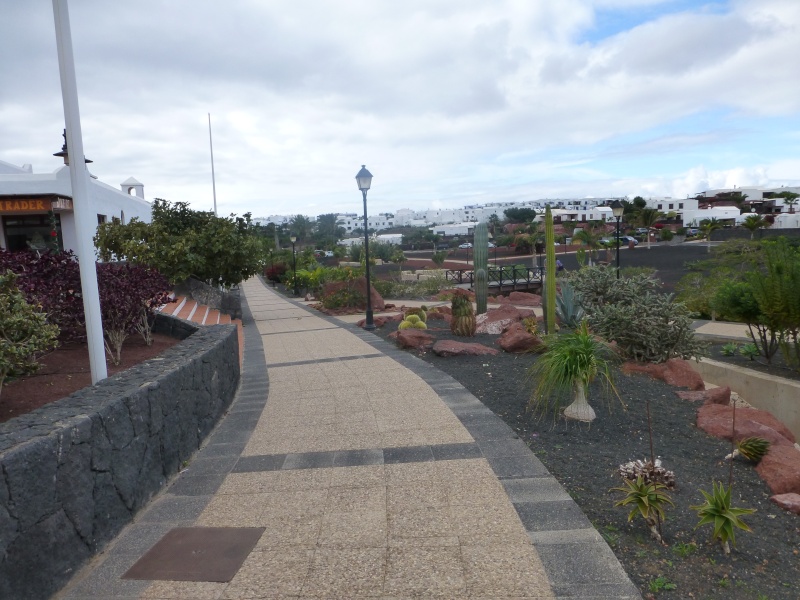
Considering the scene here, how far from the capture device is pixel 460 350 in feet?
30.4

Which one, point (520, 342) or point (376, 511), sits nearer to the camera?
point (376, 511)

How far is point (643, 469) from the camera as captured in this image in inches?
169

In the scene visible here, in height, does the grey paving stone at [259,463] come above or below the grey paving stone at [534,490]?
below

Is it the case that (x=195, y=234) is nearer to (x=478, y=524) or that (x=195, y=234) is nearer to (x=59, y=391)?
(x=59, y=391)

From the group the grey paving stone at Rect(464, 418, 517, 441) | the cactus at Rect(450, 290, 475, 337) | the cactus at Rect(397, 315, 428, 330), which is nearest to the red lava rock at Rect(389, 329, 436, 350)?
the cactus at Rect(450, 290, 475, 337)

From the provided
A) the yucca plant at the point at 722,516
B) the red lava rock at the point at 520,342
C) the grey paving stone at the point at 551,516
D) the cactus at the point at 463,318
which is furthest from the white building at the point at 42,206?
the yucca plant at the point at 722,516

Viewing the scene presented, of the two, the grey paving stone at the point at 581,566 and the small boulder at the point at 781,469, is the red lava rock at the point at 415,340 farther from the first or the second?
the grey paving stone at the point at 581,566

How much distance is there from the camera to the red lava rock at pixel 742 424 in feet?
17.3

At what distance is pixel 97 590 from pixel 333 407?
12.0 feet

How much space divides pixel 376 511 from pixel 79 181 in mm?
3223

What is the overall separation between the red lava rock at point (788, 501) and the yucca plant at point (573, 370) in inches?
59.1

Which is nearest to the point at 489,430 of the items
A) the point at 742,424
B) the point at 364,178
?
the point at 742,424

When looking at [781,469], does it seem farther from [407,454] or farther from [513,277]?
[513,277]

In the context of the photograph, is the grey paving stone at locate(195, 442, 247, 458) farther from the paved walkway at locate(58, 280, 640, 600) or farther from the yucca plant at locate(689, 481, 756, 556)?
the yucca plant at locate(689, 481, 756, 556)
